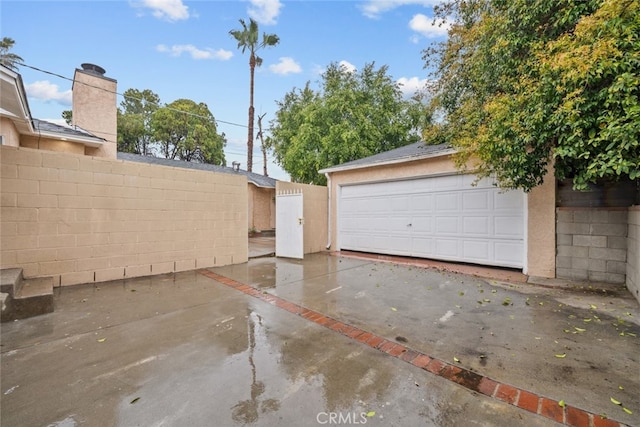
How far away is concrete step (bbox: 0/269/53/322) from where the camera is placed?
337cm

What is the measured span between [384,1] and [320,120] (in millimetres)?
6905

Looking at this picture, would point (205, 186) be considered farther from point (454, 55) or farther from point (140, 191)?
point (454, 55)

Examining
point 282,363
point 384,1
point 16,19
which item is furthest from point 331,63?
point 282,363

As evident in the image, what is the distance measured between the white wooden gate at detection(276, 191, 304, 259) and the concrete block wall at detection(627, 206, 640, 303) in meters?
6.20

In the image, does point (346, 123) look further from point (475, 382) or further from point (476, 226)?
point (475, 382)

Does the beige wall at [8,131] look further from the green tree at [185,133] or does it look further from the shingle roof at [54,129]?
the green tree at [185,133]

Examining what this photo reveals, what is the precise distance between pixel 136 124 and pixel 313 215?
847 inches

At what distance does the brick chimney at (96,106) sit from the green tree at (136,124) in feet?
41.8

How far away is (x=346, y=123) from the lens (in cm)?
1425

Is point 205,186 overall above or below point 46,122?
below

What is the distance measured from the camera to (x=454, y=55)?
295 inches

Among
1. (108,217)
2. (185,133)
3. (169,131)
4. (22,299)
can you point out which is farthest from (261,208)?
(169,131)

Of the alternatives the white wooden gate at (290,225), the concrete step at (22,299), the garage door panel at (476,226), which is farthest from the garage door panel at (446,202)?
the concrete step at (22,299)
